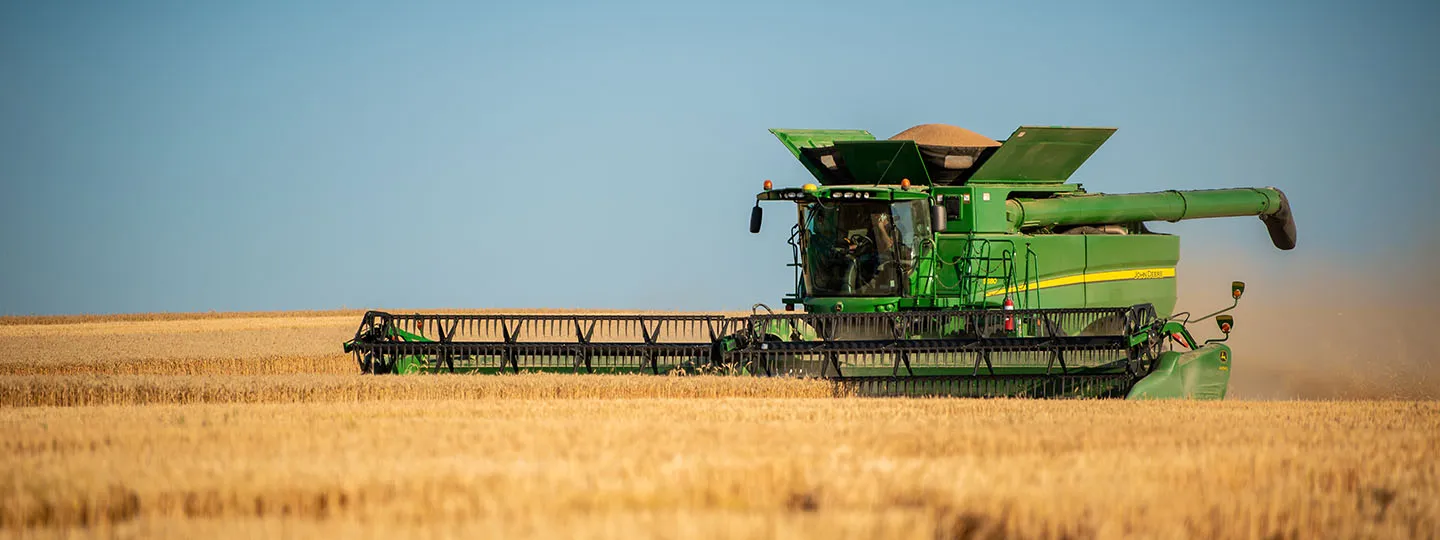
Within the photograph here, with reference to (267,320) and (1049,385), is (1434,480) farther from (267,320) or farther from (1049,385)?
(267,320)

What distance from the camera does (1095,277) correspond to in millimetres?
13695

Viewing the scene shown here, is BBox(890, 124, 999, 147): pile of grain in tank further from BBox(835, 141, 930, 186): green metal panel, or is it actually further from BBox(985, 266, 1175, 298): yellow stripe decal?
BBox(985, 266, 1175, 298): yellow stripe decal

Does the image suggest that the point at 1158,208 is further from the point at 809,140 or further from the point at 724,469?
the point at 724,469

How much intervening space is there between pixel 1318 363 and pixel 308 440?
12.8 metres

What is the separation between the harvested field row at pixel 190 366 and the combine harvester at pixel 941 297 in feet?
14.1

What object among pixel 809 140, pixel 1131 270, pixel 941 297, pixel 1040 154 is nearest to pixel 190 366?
pixel 809 140

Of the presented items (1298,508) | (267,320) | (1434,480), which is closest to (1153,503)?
(1298,508)

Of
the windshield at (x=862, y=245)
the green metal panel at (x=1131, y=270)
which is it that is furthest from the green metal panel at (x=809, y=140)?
the green metal panel at (x=1131, y=270)

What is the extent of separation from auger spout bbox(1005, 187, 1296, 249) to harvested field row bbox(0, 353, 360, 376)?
7806 mm

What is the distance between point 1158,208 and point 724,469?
978 cm

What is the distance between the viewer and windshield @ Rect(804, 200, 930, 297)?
12664 millimetres

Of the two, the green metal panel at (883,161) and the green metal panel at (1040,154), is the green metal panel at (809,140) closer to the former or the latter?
the green metal panel at (883,161)

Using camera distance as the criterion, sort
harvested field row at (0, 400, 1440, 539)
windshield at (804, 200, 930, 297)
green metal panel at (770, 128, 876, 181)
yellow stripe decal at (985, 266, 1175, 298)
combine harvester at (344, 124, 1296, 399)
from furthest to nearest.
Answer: green metal panel at (770, 128, 876, 181)
yellow stripe decal at (985, 266, 1175, 298)
windshield at (804, 200, 930, 297)
combine harvester at (344, 124, 1296, 399)
harvested field row at (0, 400, 1440, 539)

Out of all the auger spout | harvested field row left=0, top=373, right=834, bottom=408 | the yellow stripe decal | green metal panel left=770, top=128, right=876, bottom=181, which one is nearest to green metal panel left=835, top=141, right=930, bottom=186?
green metal panel left=770, top=128, right=876, bottom=181
